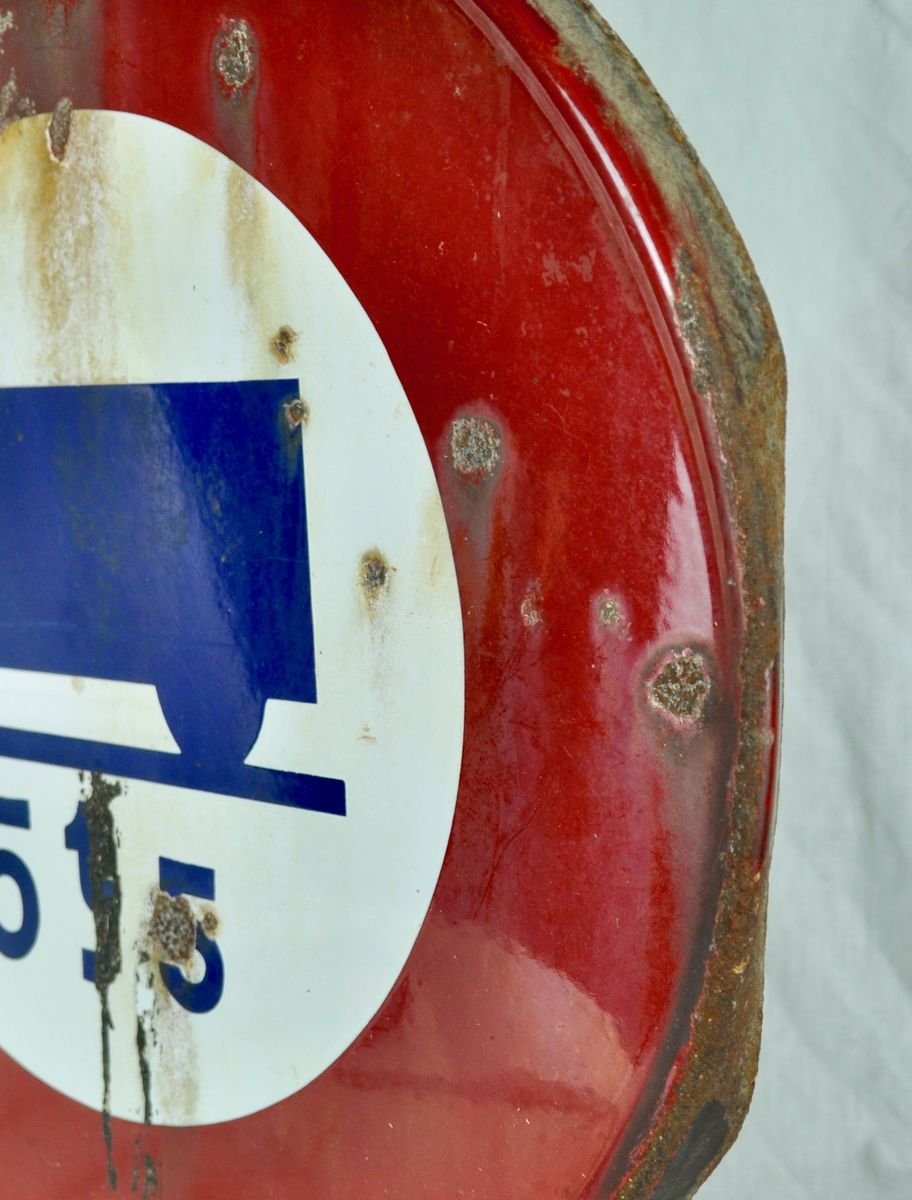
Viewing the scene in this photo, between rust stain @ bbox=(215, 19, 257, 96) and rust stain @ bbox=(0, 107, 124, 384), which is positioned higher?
rust stain @ bbox=(215, 19, 257, 96)

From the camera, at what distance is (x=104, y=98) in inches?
22.5

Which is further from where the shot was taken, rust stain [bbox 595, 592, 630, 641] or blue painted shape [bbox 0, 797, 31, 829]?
blue painted shape [bbox 0, 797, 31, 829]

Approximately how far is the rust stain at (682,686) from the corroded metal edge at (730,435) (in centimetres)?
1

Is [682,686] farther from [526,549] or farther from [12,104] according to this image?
[12,104]

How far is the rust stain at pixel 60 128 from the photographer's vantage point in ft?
1.92

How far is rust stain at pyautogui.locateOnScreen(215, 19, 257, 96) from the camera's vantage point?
52 centimetres

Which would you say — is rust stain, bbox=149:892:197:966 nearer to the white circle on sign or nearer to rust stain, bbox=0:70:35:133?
the white circle on sign

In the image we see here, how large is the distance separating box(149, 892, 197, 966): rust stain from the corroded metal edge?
0.73 ft

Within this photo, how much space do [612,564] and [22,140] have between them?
1.05 feet

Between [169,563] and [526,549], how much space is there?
0.17m

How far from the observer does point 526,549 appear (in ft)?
1.54

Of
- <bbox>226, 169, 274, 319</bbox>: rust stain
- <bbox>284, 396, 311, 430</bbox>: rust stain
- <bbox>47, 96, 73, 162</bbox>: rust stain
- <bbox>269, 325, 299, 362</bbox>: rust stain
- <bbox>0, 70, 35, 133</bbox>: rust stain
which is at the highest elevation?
<bbox>0, 70, 35, 133</bbox>: rust stain

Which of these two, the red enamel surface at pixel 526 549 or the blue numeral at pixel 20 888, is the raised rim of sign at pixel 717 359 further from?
the blue numeral at pixel 20 888

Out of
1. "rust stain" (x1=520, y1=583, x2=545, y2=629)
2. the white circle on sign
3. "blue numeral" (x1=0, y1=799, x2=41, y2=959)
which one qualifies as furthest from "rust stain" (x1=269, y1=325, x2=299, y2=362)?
"blue numeral" (x1=0, y1=799, x2=41, y2=959)
